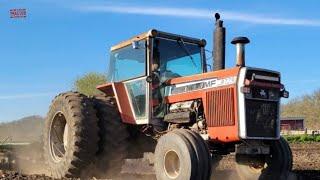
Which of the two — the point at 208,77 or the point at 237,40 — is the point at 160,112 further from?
the point at 237,40

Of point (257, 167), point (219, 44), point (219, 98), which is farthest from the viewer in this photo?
point (219, 44)

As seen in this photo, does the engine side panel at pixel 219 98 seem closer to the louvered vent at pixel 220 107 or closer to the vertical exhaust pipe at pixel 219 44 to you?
the louvered vent at pixel 220 107

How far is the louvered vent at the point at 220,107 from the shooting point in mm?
7867

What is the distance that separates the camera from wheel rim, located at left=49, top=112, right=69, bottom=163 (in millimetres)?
10273

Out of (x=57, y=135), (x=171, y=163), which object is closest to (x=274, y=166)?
(x=171, y=163)

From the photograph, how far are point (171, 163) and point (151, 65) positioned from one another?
196 centimetres

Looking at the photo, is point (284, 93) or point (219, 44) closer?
point (284, 93)

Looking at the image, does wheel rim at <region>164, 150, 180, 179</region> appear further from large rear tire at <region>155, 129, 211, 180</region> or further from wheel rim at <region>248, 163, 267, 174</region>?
wheel rim at <region>248, 163, 267, 174</region>

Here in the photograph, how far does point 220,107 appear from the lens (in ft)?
26.3

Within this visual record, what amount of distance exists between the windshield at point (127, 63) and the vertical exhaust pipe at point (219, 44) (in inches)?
49.1

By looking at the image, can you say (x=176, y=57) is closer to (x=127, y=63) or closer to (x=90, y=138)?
(x=127, y=63)

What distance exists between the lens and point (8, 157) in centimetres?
1312

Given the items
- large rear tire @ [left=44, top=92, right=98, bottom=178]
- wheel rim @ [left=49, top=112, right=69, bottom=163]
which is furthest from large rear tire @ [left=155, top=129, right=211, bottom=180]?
wheel rim @ [left=49, top=112, right=69, bottom=163]

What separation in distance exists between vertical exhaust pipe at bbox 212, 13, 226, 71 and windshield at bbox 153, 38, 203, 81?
806mm
